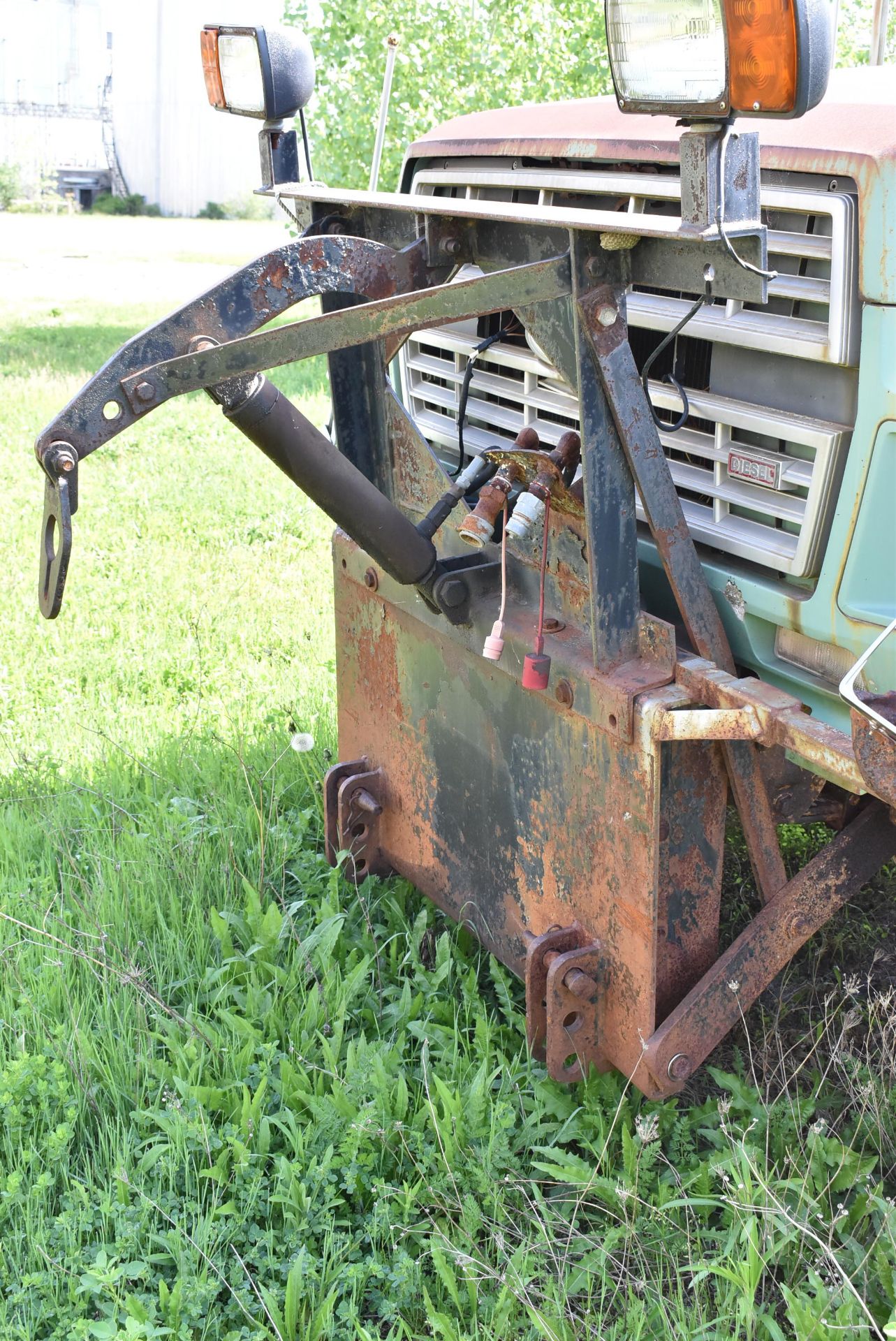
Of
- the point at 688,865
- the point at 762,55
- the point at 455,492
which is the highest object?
the point at 762,55

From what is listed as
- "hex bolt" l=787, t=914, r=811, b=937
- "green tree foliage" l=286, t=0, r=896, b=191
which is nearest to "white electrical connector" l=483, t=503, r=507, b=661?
"hex bolt" l=787, t=914, r=811, b=937

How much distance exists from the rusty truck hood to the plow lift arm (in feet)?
0.75

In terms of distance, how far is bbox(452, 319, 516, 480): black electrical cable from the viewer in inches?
108

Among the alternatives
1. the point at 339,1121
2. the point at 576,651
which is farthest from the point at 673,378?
the point at 339,1121

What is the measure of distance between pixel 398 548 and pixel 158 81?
45.2 m

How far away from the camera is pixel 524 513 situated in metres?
2.35

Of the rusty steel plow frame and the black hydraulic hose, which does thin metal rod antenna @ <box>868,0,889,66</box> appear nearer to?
the rusty steel plow frame

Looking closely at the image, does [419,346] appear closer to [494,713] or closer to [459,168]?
[459,168]

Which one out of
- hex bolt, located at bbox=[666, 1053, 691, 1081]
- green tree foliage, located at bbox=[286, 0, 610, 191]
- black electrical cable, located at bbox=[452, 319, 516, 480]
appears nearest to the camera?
hex bolt, located at bbox=[666, 1053, 691, 1081]

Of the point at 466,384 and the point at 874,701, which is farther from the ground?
the point at 466,384

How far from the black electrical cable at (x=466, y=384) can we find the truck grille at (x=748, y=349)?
0.19 ft

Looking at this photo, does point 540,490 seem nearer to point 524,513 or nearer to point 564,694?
point 524,513

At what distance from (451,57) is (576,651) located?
24.3 ft

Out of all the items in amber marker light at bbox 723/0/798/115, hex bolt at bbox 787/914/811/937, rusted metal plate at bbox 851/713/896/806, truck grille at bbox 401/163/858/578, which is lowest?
hex bolt at bbox 787/914/811/937
